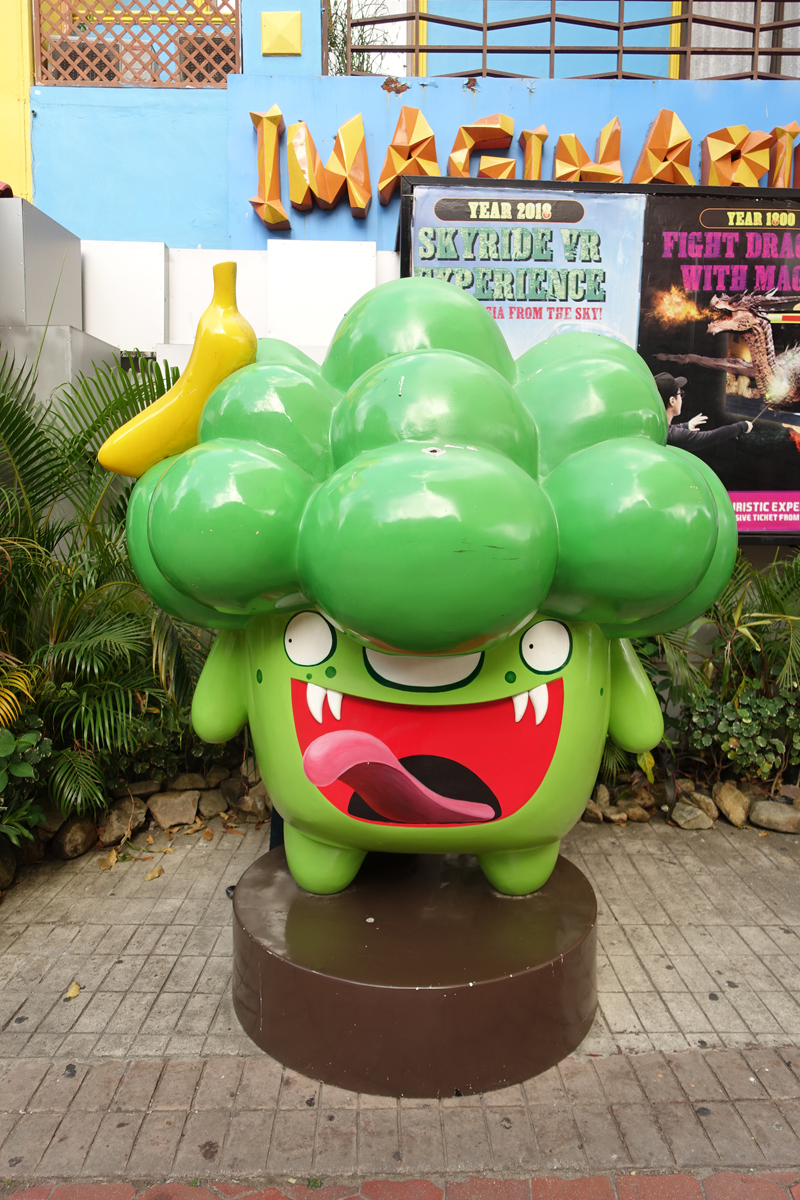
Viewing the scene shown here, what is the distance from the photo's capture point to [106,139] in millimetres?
6336

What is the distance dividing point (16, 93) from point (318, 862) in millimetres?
6613

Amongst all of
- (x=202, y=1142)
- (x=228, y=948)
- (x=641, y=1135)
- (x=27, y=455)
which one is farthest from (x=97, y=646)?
(x=641, y=1135)

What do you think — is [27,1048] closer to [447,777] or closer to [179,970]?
[179,970]

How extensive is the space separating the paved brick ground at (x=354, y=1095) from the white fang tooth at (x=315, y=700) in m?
1.13

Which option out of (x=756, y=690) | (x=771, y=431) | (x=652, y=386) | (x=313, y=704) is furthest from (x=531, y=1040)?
(x=771, y=431)

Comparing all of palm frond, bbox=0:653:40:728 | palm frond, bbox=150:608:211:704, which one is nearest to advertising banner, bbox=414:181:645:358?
palm frond, bbox=150:608:211:704

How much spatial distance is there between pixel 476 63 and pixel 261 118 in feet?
5.97

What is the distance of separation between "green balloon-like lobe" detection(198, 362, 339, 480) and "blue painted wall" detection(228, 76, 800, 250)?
440 cm

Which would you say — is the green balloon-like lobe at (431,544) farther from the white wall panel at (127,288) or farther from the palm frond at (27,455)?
the white wall panel at (127,288)

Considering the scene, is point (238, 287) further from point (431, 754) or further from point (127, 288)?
point (431, 754)

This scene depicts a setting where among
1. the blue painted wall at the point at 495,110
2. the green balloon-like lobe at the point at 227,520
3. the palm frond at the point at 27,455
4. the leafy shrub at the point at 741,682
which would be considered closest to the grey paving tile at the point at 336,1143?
the green balloon-like lobe at the point at 227,520

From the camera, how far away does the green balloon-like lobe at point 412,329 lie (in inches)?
89.7

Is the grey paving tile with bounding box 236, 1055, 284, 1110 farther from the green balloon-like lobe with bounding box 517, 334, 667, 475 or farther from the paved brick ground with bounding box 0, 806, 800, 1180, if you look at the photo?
the green balloon-like lobe with bounding box 517, 334, 667, 475

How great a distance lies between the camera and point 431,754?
2320mm
